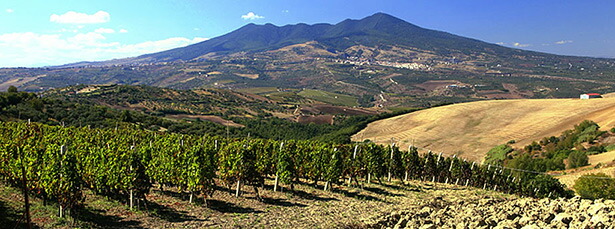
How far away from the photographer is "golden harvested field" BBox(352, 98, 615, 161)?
90.1 meters

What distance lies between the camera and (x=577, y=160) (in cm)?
5991

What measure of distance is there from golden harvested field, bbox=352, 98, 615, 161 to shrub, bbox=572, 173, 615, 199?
35697mm

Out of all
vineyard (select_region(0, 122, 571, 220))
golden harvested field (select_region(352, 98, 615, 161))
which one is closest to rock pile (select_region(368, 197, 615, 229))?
vineyard (select_region(0, 122, 571, 220))

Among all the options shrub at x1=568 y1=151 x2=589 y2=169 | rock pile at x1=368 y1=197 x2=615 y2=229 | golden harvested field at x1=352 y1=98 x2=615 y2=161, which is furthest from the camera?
golden harvested field at x1=352 y1=98 x2=615 y2=161

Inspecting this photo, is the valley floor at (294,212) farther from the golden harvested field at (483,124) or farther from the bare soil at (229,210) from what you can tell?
the golden harvested field at (483,124)

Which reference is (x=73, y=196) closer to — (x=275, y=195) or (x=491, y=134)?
(x=275, y=195)

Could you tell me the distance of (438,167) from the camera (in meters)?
53.9

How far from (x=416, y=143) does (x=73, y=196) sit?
290 ft

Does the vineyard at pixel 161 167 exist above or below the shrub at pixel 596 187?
above

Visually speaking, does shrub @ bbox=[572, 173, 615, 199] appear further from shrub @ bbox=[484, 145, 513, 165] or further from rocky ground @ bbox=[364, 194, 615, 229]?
shrub @ bbox=[484, 145, 513, 165]

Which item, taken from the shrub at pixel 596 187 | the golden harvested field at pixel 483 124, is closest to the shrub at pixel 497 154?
the golden harvested field at pixel 483 124

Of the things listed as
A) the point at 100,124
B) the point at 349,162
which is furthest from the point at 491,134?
the point at 100,124

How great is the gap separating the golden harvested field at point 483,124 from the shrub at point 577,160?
20.7m

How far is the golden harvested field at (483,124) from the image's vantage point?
9012 centimetres
